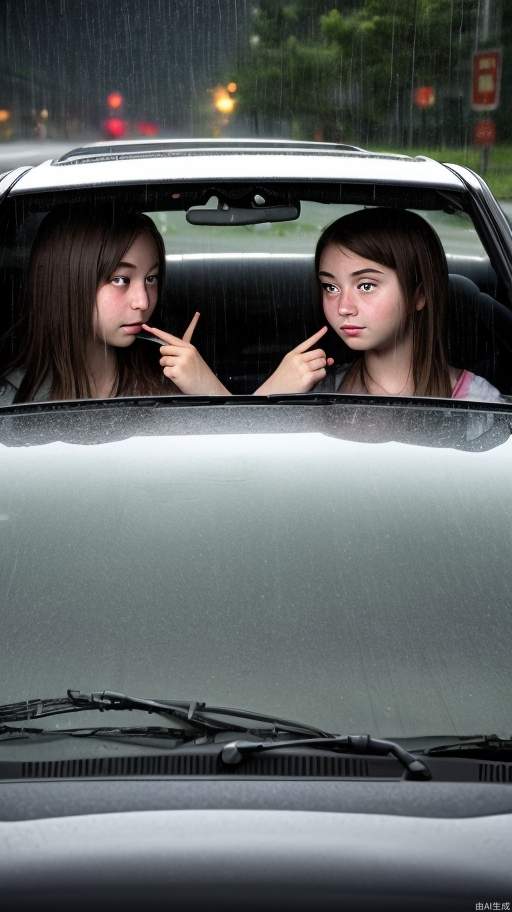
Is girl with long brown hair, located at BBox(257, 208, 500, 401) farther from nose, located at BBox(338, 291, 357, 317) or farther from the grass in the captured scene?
the grass

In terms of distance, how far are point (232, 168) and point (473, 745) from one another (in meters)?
1.92

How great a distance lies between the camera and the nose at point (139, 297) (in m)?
3.13

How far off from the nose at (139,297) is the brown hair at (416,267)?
0.43m

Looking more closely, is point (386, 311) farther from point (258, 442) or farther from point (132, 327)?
point (258, 442)

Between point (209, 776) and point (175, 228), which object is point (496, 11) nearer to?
point (175, 228)

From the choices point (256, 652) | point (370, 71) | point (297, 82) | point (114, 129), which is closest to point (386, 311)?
point (256, 652)

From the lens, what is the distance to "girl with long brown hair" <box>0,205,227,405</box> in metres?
3.10

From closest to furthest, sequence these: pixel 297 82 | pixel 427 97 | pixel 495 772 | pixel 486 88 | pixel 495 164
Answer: pixel 495 772, pixel 486 88, pixel 495 164, pixel 427 97, pixel 297 82

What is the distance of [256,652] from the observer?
1.81m

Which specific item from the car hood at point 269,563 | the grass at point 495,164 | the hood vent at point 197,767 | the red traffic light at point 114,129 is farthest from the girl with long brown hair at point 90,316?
the red traffic light at point 114,129

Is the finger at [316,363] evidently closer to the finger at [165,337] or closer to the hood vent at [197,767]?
the finger at [165,337]

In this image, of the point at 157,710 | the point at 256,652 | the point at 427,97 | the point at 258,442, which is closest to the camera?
the point at 157,710

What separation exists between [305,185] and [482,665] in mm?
1664

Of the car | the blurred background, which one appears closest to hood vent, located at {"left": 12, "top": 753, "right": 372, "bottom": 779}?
the car
